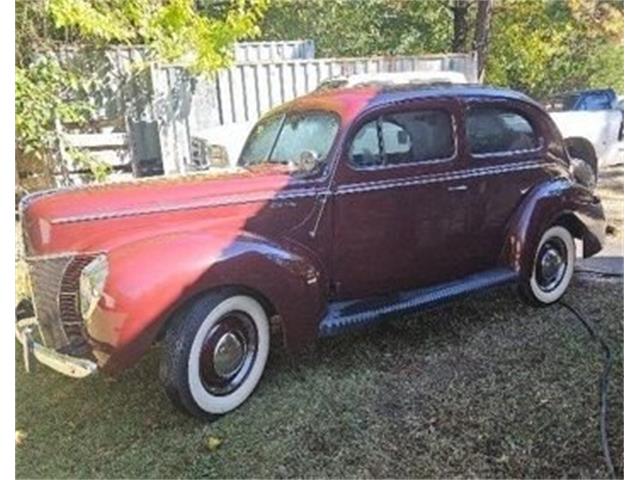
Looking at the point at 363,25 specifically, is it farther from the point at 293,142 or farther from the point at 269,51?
the point at 293,142

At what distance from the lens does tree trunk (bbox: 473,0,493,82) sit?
3098mm

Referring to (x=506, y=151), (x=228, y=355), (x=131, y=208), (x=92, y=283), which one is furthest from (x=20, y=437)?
(x=506, y=151)

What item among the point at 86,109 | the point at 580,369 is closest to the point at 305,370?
the point at 580,369

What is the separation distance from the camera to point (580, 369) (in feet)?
8.31

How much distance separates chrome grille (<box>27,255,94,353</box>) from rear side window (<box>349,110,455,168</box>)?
112 cm

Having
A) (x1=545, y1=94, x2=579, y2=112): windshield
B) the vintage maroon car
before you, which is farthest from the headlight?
(x1=545, y1=94, x2=579, y2=112): windshield

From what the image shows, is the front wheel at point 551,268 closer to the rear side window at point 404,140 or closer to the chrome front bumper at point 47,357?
the rear side window at point 404,140

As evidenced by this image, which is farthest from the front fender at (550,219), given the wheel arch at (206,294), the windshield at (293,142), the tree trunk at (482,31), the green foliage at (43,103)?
the green foliage at (43,103)

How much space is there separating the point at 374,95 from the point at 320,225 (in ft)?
2.00

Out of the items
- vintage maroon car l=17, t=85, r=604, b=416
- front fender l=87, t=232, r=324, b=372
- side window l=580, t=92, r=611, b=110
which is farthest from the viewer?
side window l=580, t=92, r=611, b=110

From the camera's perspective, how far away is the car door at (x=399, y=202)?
2.59 metres

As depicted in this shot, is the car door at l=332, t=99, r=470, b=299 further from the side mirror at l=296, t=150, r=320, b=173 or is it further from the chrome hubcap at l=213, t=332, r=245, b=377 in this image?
the chrome hubcap at l=213, t=332, r=245, b=377

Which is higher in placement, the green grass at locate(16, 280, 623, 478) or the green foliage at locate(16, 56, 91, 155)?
the green foliage at locate(16, 56, 91, 155)

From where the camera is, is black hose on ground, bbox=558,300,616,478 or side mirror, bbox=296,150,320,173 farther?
side mirror, bbox=296,150,320,173
